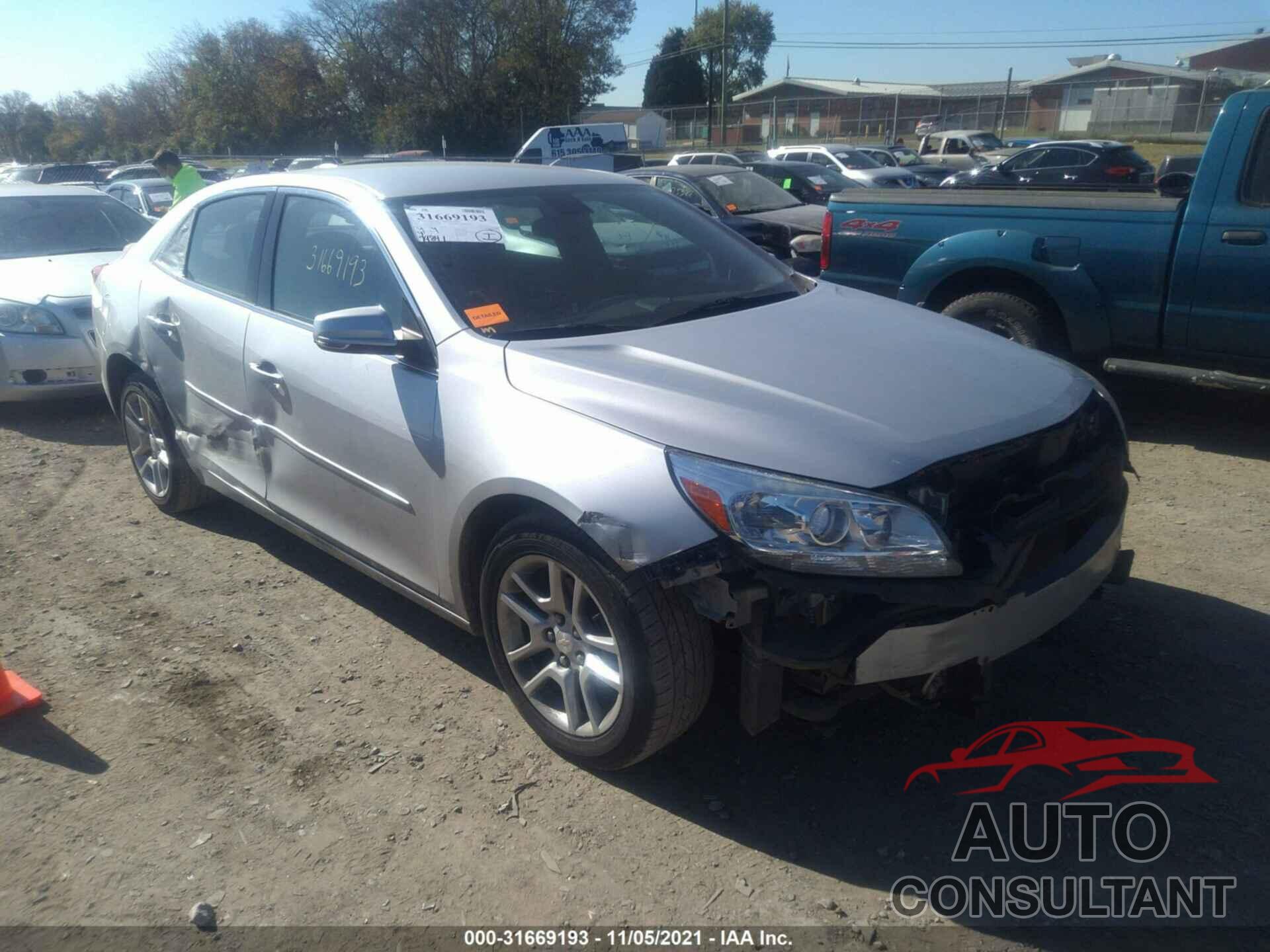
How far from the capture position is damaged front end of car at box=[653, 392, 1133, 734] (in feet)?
7.90

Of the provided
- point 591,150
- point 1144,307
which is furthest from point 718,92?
point 1144,307

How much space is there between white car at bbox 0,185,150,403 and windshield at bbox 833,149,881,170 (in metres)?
21.4

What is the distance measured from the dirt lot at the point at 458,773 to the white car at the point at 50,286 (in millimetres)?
2884

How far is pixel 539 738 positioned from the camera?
317 cm

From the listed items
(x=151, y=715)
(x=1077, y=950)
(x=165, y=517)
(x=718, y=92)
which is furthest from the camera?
(x=718, y=92)

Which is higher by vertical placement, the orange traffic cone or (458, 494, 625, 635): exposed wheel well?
(458, 494, 625, 635): exposed wheel well

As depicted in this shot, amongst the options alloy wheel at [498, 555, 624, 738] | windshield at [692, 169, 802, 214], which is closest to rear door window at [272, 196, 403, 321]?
alloy wheel at [498, 555, 624, 738]

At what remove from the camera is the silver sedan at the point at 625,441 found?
8.04ft

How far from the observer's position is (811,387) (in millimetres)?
2775

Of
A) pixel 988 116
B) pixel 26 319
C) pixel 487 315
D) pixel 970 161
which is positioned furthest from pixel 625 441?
pixel 988 116

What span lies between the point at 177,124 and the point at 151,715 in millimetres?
67473

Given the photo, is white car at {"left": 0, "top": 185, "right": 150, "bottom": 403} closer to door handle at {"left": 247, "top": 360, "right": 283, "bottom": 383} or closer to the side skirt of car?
the side skirt of car

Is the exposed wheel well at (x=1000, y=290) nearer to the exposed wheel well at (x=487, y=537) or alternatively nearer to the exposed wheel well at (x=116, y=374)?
the exposed wheel well at (x=487, y=537)

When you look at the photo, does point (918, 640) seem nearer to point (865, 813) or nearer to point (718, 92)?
point (865, 813)
